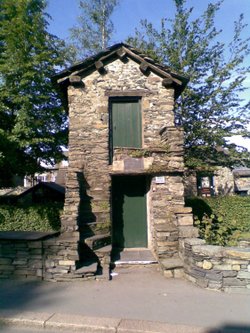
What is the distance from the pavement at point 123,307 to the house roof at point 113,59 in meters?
5.58

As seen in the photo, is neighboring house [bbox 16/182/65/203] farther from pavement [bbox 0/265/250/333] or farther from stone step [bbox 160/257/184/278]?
stone step [bbox 160/257/184/278]

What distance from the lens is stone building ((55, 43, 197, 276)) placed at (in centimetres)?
705

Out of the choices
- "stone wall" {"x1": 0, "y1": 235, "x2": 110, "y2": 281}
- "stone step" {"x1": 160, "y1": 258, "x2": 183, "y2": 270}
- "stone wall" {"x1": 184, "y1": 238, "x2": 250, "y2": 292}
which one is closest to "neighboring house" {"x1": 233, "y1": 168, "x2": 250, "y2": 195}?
"stone step" {"x1": 160, "y1": 258, "x2": 183, "y2": 270}

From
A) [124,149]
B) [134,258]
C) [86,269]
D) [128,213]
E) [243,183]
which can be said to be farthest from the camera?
[243,183]

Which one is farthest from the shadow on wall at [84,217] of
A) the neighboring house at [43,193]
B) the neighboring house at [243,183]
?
the neighboring house at [243,183]

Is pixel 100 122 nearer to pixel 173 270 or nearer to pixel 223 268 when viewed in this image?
pixel 173 270

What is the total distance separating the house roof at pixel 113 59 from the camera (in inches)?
308

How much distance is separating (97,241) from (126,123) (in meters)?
3.64

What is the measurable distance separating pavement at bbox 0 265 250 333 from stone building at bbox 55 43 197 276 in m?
1.61

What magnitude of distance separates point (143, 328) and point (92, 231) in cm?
360

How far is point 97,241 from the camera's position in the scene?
6.58 metres

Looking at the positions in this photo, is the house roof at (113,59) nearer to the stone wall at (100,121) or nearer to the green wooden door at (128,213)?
the stone wall at (100,121)

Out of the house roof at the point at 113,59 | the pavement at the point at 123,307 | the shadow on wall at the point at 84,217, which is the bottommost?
the pavement at the point at 123,307

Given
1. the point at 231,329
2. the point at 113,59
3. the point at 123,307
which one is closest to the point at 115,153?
the point at 113,59
